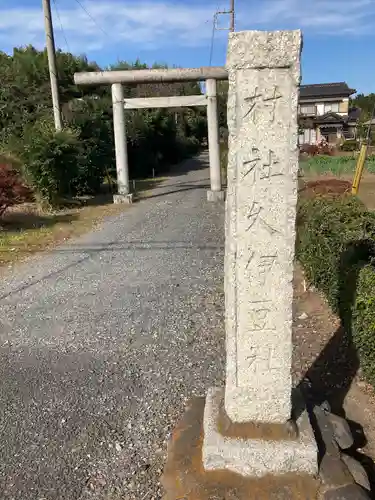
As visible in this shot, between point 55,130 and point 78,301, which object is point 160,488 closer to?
point 78,301

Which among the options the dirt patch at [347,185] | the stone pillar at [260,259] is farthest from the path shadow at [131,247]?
the stone pillar at [260,259]

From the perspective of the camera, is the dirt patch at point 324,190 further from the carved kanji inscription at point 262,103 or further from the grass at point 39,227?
the carved kanji inscription at point 262,103

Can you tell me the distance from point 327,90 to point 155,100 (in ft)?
116

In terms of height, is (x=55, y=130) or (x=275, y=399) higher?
(x=55, y=130)

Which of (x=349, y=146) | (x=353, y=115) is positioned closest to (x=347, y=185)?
(x=349, y=146)

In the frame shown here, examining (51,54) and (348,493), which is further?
(51,54)

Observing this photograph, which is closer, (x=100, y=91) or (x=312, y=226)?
(x=312, y=226)

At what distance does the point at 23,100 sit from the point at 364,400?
1736 centimetres

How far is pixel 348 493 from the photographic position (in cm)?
238

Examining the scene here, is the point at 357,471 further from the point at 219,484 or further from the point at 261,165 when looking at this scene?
the point at 261,165

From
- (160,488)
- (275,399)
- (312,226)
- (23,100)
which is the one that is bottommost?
(160,488)

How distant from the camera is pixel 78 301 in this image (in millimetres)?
5727

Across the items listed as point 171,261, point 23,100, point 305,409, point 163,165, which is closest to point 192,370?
point 305,409

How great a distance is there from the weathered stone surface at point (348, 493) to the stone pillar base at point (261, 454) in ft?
0.48
